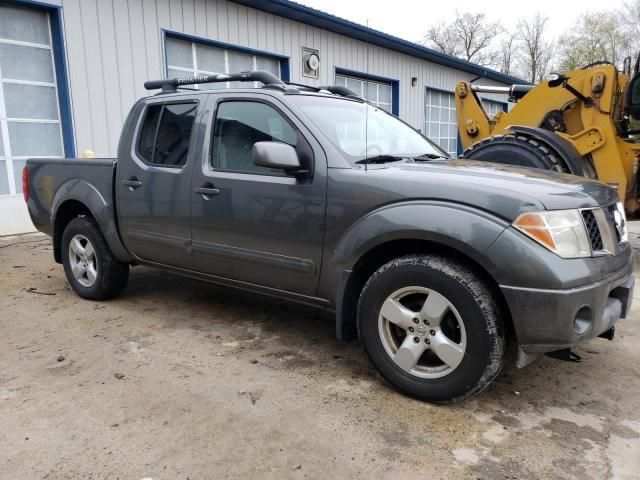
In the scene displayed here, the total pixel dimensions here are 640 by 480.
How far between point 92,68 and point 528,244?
7.90 m

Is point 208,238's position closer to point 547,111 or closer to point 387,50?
point 547,111

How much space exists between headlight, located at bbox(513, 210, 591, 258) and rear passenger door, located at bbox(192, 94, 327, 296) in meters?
1.20

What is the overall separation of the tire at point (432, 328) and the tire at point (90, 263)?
2.64m

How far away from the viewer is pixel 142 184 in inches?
162

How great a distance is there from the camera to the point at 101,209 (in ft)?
14.5

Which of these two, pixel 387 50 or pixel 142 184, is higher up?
pixel 387 50

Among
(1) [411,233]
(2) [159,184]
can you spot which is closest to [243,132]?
(2) [159,184]

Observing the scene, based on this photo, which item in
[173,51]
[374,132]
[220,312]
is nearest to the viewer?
[374,132]

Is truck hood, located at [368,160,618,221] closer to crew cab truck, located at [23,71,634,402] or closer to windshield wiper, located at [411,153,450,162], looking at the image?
crew cab truck, located at [23,71,634,402]

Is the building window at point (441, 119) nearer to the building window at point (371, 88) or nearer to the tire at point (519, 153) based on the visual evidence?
the building window at point (371, 88)

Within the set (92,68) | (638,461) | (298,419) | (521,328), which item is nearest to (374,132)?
(521,328)

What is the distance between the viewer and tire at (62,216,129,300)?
4539 millimetres

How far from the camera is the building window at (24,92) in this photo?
7609mm

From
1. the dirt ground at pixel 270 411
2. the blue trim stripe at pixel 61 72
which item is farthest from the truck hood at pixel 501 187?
the blue trim stripe at pixel 61 72
